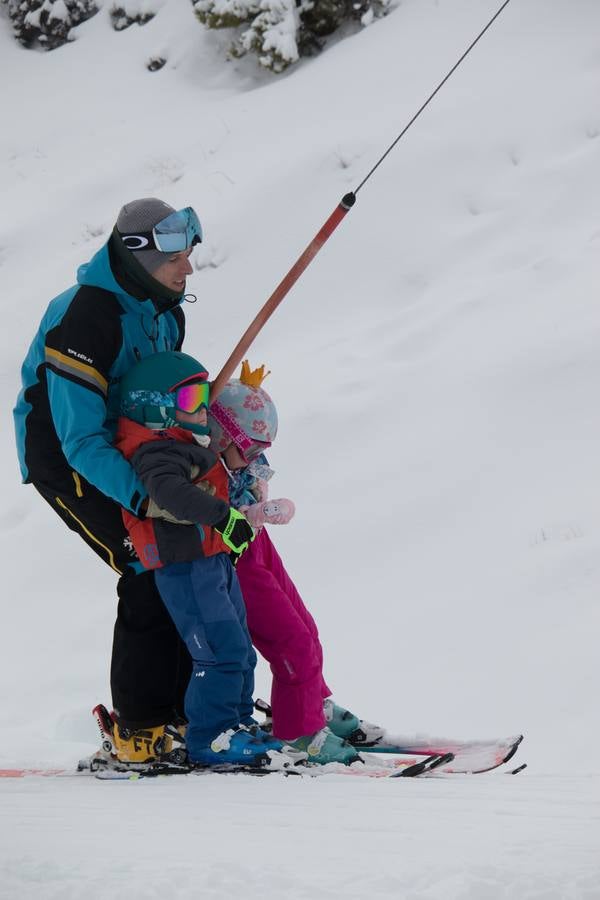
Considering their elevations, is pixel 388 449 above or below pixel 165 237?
below

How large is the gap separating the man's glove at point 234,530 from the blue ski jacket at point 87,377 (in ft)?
0.92

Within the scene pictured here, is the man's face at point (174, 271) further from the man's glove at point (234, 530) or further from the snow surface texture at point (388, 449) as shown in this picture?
the snow surface texture at point (388, 449)

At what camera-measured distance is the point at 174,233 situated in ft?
11.6

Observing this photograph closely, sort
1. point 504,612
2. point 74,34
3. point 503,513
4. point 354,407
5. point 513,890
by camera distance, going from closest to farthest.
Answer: point 513,890 → point 504,612 → point 503,513 → point 354,407 → point 74,34

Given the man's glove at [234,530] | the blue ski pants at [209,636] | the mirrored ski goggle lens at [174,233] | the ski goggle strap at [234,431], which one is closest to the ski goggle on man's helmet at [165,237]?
the mirrored ski goggle lens at [174,233]

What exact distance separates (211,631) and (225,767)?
1.51 ft

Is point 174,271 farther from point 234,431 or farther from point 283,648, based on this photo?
point 283,648

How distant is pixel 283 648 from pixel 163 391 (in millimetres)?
1067

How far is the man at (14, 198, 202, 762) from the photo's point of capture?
339 cm

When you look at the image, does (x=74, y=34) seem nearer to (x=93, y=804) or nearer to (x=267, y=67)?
(x=267, y=67)

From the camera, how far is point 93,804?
312 cm

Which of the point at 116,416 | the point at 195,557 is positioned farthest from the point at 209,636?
the point at 116,416

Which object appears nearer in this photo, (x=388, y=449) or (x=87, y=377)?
(x=87, y=377)

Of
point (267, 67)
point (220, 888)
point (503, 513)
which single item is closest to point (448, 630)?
point (503, 513)
